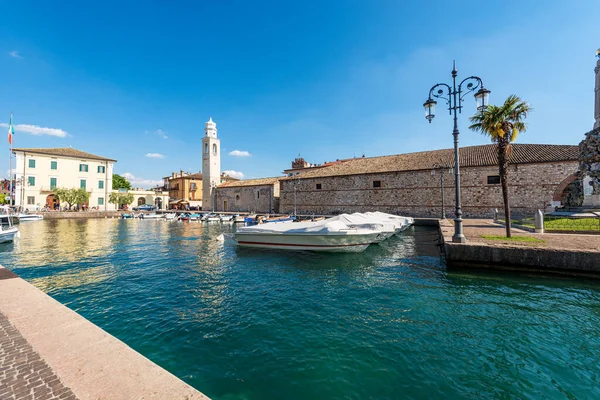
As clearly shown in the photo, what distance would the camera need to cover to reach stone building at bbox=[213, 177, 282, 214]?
44125 mm

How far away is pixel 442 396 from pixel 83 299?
8540 millimetres

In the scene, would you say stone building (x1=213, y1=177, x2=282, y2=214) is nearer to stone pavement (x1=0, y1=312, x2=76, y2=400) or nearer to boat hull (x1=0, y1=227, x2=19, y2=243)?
boat hull (x1=0, y1=227, x2=19, y2=243)

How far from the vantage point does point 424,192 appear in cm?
2930

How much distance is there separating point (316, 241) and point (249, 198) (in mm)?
36102

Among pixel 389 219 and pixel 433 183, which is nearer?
pixel 389 219

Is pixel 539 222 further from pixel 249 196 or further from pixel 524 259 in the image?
pixel 249 196

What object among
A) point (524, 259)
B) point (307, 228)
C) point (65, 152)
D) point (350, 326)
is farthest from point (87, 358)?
point (65, 152)

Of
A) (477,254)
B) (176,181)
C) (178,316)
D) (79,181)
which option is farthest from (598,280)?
(176,181)

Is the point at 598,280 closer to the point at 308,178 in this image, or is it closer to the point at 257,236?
the point at 257,236

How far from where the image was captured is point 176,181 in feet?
218

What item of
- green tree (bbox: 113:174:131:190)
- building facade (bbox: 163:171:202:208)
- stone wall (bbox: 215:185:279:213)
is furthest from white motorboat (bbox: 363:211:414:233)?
green tree (bbox: 113:174:131:190)

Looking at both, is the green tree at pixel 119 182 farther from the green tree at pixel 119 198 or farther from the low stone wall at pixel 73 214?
the low stone wall at pixel 73 214

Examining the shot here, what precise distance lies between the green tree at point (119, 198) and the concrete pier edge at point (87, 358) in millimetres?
52903

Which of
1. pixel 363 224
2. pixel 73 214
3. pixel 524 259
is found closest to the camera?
pixel 524 259
